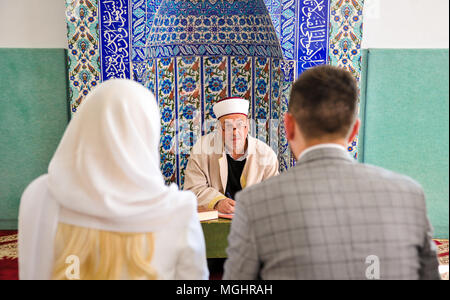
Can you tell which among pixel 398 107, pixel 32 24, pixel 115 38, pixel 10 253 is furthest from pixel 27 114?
pixel 398 107

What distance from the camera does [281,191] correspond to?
107 cm

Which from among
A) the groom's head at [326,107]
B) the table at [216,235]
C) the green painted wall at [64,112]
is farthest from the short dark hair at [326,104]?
the green painted wall at [64,112]

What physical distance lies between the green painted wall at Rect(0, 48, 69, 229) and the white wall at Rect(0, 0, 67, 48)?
88 mm

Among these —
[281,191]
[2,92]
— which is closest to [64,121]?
[2,92]

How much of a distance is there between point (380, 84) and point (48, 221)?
137 inches

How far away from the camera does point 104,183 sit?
1233 millimetres

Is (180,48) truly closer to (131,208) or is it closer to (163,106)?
(163,106)

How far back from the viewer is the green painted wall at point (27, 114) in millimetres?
4133

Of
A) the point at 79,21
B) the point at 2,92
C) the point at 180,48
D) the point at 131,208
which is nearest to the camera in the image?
the point at 131,208

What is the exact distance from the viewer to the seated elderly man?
3.76 metres

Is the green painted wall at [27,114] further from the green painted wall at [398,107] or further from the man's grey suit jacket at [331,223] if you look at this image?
the man's grey suit jacket at [331,223]

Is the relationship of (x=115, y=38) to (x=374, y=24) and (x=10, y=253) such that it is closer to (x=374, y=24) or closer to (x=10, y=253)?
(x=10, y=253)

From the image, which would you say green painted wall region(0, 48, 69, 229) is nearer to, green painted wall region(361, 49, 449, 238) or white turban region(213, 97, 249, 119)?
white turban region(213, 97, 249, 119)

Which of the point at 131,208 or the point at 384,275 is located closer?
the point at 384,275
